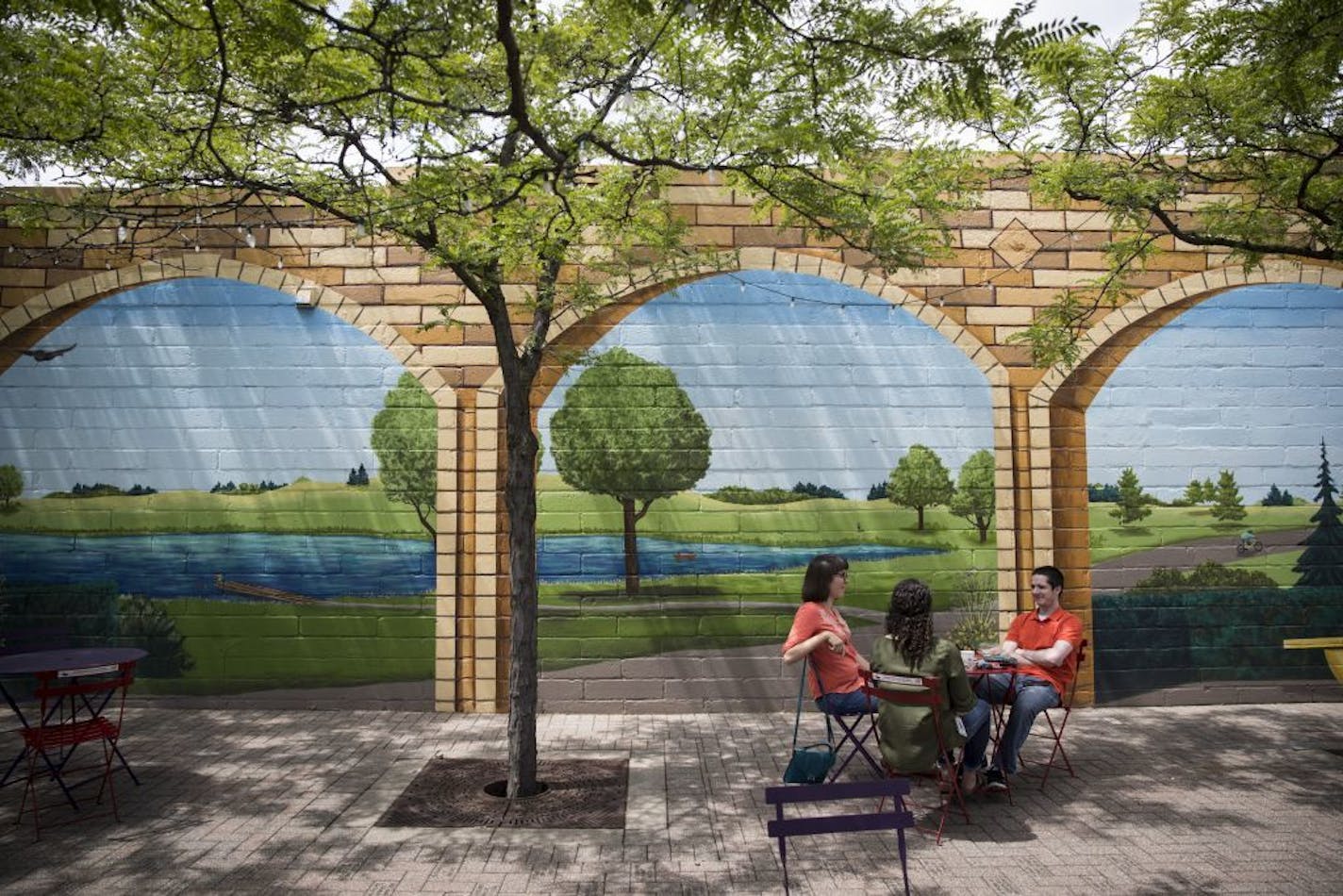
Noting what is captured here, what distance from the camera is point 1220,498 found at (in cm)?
834

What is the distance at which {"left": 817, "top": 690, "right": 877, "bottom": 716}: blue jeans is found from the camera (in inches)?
229

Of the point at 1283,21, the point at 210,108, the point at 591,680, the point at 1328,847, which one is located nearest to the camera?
→ the point at 1328,847

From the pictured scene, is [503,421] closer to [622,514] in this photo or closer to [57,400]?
[622,514]

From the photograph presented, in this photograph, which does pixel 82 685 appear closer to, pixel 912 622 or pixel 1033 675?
pixel 912 622

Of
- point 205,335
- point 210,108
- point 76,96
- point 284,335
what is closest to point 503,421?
point 284,335

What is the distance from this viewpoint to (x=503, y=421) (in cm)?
826

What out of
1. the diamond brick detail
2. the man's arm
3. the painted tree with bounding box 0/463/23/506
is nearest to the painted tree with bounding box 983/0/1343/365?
the diamond brick detail

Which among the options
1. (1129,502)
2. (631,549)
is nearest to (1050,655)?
(1129,502)

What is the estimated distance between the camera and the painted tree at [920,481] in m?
8.20

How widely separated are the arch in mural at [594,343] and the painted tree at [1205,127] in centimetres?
96

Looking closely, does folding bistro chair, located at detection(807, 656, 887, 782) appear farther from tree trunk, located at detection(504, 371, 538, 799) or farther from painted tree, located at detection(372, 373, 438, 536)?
painted tree, located at detection(372, 373, 438, 536)

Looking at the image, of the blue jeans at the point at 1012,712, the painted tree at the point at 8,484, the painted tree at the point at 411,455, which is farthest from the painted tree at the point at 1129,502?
the painted tree at the point at 8,484

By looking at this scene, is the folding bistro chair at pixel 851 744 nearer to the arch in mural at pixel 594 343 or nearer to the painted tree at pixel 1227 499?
the arch in mural at pixel 594 343

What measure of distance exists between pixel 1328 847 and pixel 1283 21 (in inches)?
163
